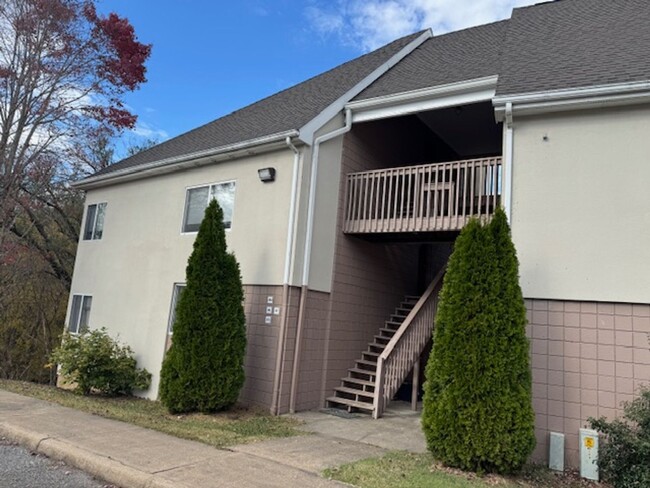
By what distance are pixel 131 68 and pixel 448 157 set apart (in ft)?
29.1

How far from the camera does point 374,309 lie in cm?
1048

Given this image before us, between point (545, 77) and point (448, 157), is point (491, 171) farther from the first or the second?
point (448, 157)

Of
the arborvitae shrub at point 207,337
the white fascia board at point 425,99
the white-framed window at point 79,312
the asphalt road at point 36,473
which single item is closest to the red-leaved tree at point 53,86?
the white-framed window at point 79,312

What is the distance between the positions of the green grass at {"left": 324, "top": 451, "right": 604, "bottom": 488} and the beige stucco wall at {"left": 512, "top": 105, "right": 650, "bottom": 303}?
223 cm

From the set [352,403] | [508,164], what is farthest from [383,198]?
[352,403]

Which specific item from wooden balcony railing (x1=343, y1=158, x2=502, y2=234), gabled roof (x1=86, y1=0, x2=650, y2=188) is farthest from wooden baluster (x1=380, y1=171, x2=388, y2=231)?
gabled roof (x1=86, y1=0, x2=650, y2=188)

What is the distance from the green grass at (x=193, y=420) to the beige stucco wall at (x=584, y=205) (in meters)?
4.24

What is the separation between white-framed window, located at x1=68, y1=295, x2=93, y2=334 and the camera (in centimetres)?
1200

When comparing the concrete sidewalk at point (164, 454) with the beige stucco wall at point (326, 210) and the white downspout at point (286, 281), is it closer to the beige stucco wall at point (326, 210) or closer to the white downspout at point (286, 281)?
the white downspout at point (286, 281)

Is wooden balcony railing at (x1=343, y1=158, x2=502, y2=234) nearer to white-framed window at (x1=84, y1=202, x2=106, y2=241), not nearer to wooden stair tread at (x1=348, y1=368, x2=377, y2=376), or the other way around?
wooden stair tread at (x1=348, y1=368, x2=377, y2=376)

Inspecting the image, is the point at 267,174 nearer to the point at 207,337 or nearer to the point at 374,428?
the point at 207,337

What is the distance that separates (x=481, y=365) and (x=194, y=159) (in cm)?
720

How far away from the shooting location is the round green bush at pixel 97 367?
9562mm

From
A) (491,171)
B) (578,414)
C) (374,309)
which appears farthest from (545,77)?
(374,309)
